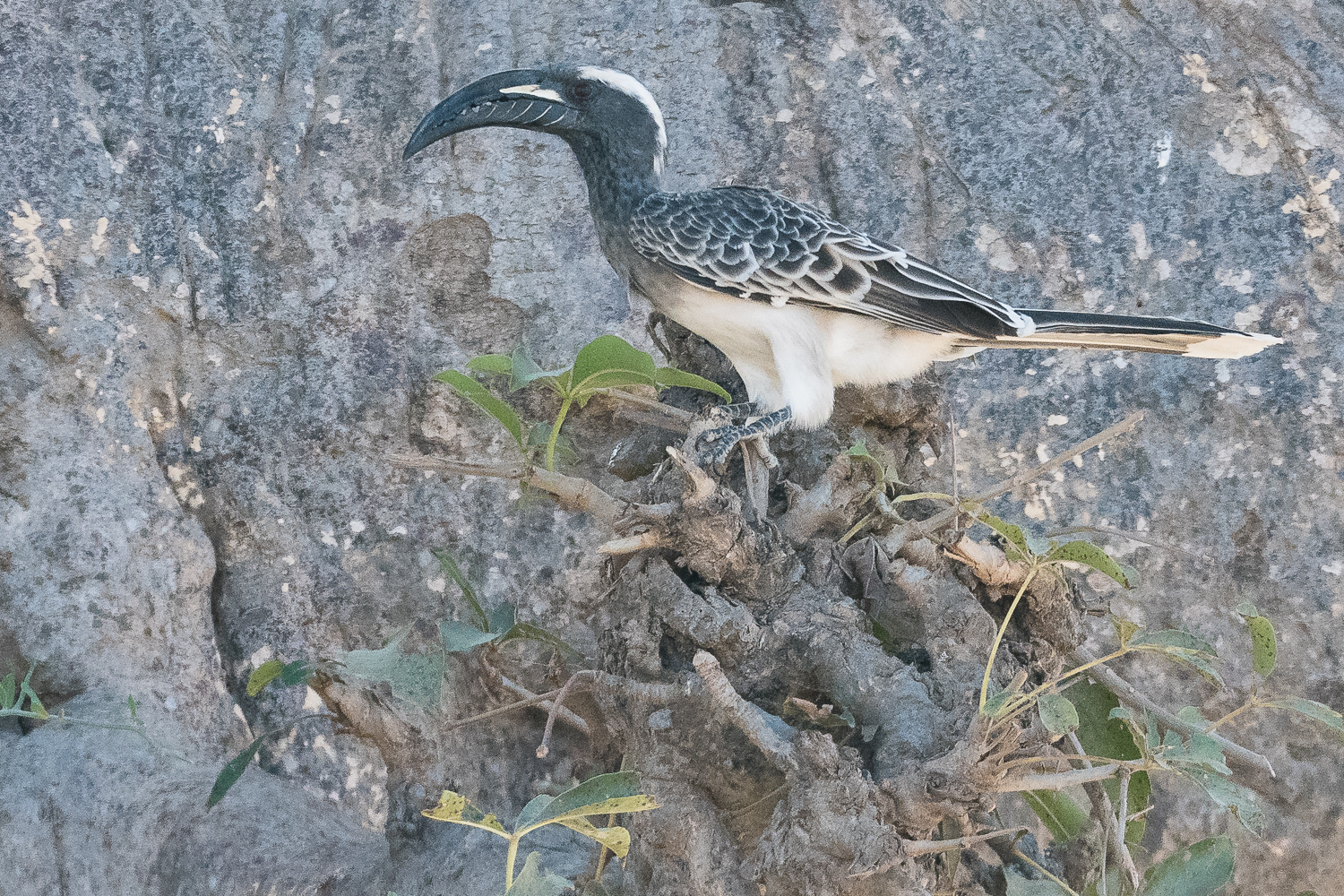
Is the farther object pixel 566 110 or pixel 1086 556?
pixel 566 110

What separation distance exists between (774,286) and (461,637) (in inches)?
23.1

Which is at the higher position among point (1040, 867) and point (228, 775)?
point (228, 775)

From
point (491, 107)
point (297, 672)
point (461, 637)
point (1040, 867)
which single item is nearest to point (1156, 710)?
point (1040, 867)

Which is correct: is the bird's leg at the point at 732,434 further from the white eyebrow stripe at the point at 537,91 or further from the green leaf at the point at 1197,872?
the green leaf at the point at 1197,872

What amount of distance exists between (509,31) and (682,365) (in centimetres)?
95

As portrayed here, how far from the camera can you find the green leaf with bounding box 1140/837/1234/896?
40.8 inches

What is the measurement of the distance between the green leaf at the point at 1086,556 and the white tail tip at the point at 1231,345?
0.38 meters

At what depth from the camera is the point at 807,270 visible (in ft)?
4.50

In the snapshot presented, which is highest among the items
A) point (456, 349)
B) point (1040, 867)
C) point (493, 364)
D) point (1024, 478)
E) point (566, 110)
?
point (566, 110)

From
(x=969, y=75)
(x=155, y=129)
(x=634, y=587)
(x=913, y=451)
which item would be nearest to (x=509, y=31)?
(x=155, y=129)

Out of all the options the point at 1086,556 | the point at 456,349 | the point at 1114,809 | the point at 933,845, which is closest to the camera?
the point at 933,845

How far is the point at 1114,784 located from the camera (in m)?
1.34

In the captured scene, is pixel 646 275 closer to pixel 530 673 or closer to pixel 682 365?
pixel 682 365

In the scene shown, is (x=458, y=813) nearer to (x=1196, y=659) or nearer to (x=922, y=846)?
(x=922, y=846)
